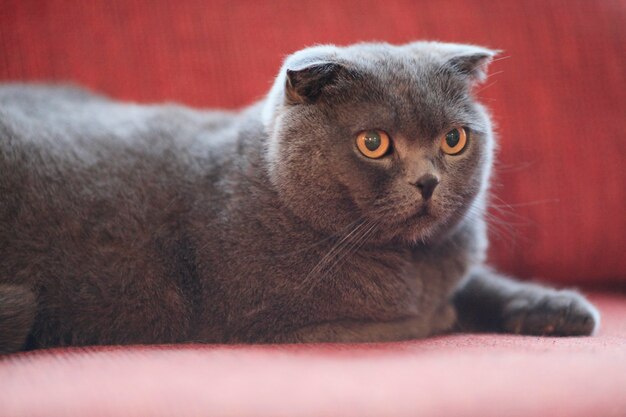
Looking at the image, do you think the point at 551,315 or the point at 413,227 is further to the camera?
the point at 551,315

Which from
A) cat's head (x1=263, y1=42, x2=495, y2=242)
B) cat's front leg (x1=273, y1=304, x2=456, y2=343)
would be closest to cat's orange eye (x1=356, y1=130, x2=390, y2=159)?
cat's head (x1=263, y1=42, x2=495, y2=242)

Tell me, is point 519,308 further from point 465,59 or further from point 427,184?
point 465,59

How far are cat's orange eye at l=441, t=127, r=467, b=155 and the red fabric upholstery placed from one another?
1.15ft

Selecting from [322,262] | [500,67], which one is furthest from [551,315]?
[500,67]

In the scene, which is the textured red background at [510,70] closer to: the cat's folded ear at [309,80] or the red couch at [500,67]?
the red couch at [500,67]

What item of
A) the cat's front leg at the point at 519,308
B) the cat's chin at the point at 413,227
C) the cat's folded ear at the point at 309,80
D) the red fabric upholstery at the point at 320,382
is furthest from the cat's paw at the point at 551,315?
the cat's folded ear at the point at 309,80

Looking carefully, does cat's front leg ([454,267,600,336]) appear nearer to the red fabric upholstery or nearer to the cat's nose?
the red fabric upholstery

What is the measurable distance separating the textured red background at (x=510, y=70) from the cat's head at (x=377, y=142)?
17.3 inches

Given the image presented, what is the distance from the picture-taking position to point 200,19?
1.61 m

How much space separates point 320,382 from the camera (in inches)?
34.9

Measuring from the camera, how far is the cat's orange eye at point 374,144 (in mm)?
1108

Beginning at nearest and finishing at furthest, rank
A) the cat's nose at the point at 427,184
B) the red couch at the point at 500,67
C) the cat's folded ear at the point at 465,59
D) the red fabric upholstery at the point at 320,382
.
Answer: the red fabric upholstery at the point at 320,382 → the cat's nose at the point at 427,184 → the cat's folded ear at the point at 465,59 → the red couch at the point at 500,67

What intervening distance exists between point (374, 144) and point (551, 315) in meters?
0.50

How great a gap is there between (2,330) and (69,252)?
0.58ft
